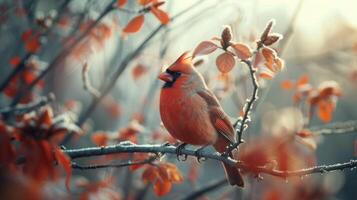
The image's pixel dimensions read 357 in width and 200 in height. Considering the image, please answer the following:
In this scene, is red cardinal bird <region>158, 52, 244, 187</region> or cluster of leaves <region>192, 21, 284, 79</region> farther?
red cardinal bird <region>158, 52, 244, 187</region>

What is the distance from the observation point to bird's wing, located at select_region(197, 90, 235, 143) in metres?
2.55

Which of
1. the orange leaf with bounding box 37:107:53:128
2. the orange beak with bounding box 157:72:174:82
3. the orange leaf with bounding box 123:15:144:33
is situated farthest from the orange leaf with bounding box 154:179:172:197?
the orange leaf with bounding box 37:107:53:128

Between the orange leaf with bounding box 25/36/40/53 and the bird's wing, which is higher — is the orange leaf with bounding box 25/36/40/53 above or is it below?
above

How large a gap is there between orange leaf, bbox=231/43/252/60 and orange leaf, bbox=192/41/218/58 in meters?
0.08

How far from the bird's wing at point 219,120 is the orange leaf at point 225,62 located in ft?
2.22

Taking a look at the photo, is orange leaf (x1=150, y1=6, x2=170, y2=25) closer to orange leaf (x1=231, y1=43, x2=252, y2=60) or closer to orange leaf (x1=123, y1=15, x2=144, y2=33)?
orange leaf (x1=123, y1=15, x2=144, y2=33)

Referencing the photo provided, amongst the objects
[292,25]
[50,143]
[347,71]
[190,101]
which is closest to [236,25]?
[292,25]

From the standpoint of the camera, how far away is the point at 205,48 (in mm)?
1881

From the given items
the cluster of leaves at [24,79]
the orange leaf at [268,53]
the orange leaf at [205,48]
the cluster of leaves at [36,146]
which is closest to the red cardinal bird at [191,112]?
the orange leaf at [205,48]

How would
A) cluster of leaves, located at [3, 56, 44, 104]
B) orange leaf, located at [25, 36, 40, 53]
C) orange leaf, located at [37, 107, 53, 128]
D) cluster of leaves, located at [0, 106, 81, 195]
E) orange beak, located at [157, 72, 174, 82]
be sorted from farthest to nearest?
cluster of leaves, located at [3, 56, 44, 104], orange leaf, located at [25, 36, 40, 53], orange beak, located at [157, 72, 174, 82], orange leaf, located at [37, 107, 53, 128], cluster of leaves, located at [0, 106, 81, 195]

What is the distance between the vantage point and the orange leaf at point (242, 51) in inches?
71.3

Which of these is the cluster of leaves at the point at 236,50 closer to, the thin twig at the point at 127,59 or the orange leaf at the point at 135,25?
the orange leaf at the point at 135,25

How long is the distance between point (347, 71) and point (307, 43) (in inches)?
106

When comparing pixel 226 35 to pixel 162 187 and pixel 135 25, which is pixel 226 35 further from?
pixel 162 187
